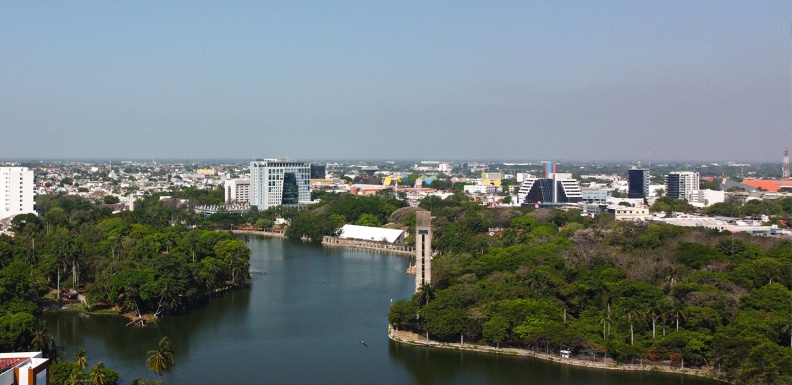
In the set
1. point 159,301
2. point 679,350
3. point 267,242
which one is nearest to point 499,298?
point 679,350

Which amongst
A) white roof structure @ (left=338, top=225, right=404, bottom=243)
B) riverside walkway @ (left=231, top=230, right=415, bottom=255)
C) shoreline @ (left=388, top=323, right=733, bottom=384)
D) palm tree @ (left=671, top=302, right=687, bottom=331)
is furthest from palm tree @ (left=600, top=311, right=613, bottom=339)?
white roof structure @ (left=338, top=225, right=404, bottom=243)

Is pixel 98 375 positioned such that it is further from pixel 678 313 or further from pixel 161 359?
pixel 678 313

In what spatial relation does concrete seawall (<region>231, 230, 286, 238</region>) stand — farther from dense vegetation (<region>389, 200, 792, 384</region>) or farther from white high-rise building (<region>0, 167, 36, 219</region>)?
dense vegetation (<region>389, 200, 792, 384</region>)

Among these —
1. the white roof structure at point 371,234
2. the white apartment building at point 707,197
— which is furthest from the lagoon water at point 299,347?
the white apartment building at point 707,197

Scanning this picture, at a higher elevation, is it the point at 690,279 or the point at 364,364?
the point at 690,279

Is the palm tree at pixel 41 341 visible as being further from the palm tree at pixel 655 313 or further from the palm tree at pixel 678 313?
the palm tree at pixel 678 313

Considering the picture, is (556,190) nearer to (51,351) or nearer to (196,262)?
(196,262)
